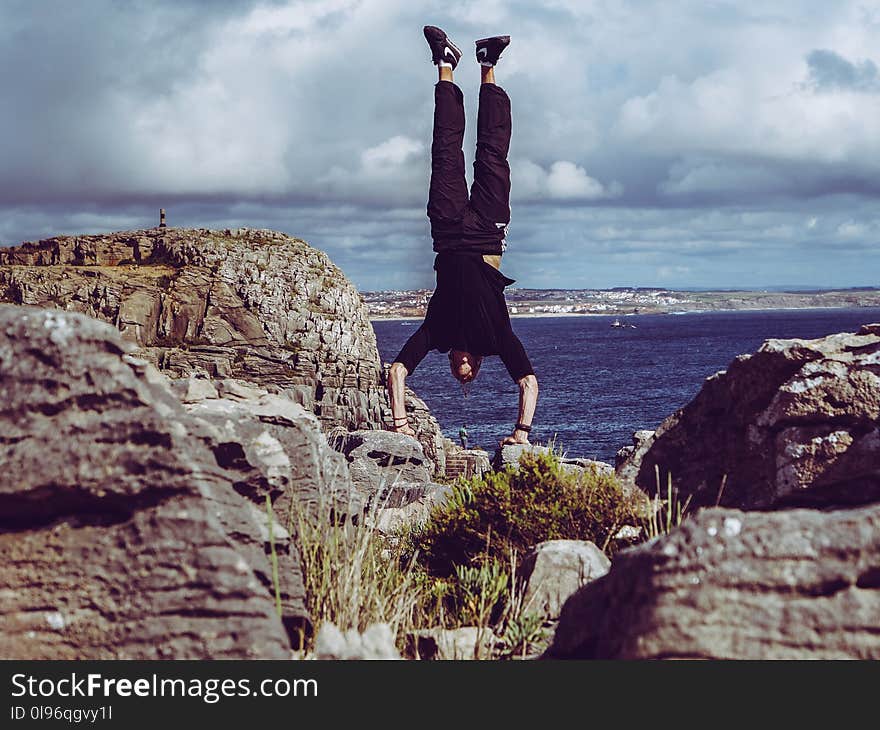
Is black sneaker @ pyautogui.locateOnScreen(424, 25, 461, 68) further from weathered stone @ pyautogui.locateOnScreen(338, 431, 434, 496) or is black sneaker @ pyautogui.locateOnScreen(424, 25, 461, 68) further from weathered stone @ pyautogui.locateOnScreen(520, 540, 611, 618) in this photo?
weathered stone @ pyautogui.locateOnScreen(520, 540, 611, 618)

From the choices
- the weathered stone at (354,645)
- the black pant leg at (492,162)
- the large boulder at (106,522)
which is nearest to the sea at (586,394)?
the black pant leg at (492,162)

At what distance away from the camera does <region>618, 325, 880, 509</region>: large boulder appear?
7.79 metres

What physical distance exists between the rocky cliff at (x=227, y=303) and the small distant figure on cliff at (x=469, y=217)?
75322 mm

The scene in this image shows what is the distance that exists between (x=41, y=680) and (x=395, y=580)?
122 inches

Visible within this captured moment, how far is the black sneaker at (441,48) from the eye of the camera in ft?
36.2

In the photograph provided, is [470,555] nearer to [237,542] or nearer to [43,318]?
[237,542]

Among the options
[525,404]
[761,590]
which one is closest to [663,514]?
[525,404]

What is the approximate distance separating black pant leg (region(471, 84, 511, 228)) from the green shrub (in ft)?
11.2

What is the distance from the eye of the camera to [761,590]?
4574 millimetres

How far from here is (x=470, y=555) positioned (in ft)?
28.0

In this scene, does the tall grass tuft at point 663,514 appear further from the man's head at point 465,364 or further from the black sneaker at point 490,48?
the black sneaker at point 490,48

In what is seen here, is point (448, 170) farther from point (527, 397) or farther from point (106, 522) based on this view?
point (106, 522)

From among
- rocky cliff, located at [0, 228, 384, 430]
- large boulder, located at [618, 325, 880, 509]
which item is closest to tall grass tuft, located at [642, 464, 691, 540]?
large boulder, located at [618, 325, 880, 509]

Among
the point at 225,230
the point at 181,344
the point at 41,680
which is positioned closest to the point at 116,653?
the point at 41,680
